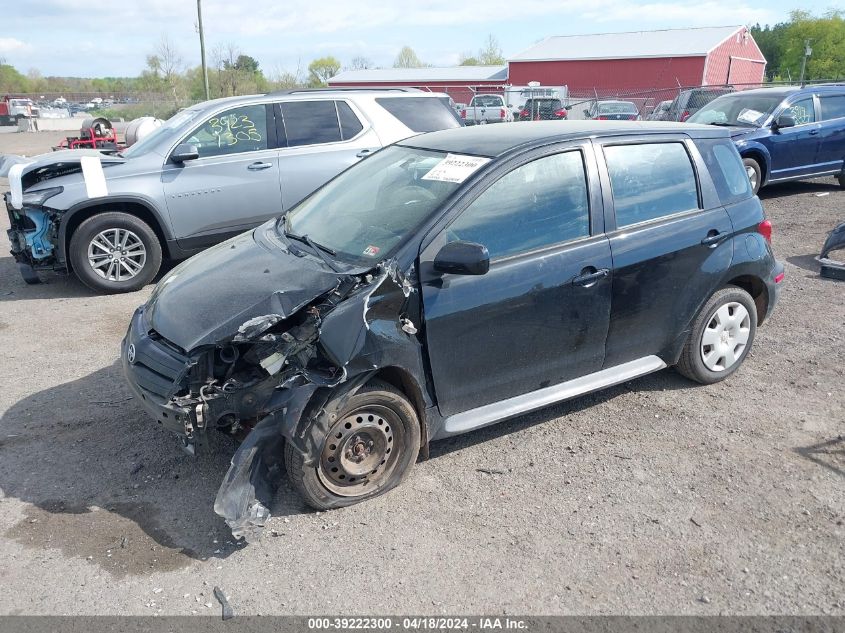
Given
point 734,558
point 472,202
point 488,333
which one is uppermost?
point 472,202

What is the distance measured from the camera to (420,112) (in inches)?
326

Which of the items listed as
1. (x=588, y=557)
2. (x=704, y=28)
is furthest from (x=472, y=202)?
(x=704, y=28)

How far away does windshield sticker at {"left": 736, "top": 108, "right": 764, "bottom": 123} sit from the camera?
11117 millimetres

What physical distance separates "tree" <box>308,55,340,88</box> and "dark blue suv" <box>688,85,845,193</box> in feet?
146

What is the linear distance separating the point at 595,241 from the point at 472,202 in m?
0.81

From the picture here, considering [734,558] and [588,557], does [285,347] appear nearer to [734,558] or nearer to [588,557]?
[588,557]

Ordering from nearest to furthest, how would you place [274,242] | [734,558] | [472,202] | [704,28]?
[734,558] → [472,202] → [274,242] → [704,28]

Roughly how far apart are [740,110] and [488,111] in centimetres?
1749

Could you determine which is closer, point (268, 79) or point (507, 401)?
point (507, 401)

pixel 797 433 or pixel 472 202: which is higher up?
pixel 472 202

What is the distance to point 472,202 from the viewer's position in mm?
3711

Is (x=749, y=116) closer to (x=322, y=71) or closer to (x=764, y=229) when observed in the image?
(x=764, y=229)

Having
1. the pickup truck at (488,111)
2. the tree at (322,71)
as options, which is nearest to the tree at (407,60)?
the tree at (322,71)

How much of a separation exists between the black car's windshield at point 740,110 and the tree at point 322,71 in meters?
44.0
